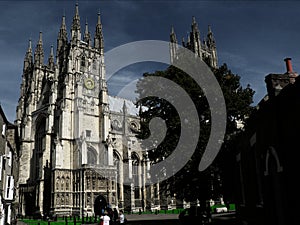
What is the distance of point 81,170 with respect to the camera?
4166 centimetres

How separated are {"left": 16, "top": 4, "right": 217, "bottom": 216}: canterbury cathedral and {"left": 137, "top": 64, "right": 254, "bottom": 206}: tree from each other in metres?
20.7

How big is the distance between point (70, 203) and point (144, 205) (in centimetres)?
1342

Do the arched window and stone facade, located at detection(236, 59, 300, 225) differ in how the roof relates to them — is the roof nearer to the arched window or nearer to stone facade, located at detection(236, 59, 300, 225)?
the arched window

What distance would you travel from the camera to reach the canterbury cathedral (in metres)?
41.8

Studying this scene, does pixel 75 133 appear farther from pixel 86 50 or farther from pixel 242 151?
pixel 242 151

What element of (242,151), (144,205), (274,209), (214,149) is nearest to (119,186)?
(144,205)

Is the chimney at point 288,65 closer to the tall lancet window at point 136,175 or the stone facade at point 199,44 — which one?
the tall lancet window at point 136,175

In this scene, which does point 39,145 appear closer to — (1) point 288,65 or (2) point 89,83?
(2) point 89,83

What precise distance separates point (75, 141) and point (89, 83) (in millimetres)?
11326

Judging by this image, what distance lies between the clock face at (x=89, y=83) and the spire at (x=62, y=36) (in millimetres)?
8572

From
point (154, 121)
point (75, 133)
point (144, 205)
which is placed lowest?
point (144, 205)

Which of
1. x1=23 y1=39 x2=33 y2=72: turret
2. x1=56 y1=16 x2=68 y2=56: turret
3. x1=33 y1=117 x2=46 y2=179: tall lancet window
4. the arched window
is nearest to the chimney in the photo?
the arched window

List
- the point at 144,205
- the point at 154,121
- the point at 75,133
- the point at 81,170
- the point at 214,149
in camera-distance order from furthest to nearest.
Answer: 1. the point at 144,205
2. the point at 75,133
3. the point at 81,170
4. the point at 154,121
5. the point at 214,149

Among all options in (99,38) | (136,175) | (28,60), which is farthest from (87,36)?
(136,175)
